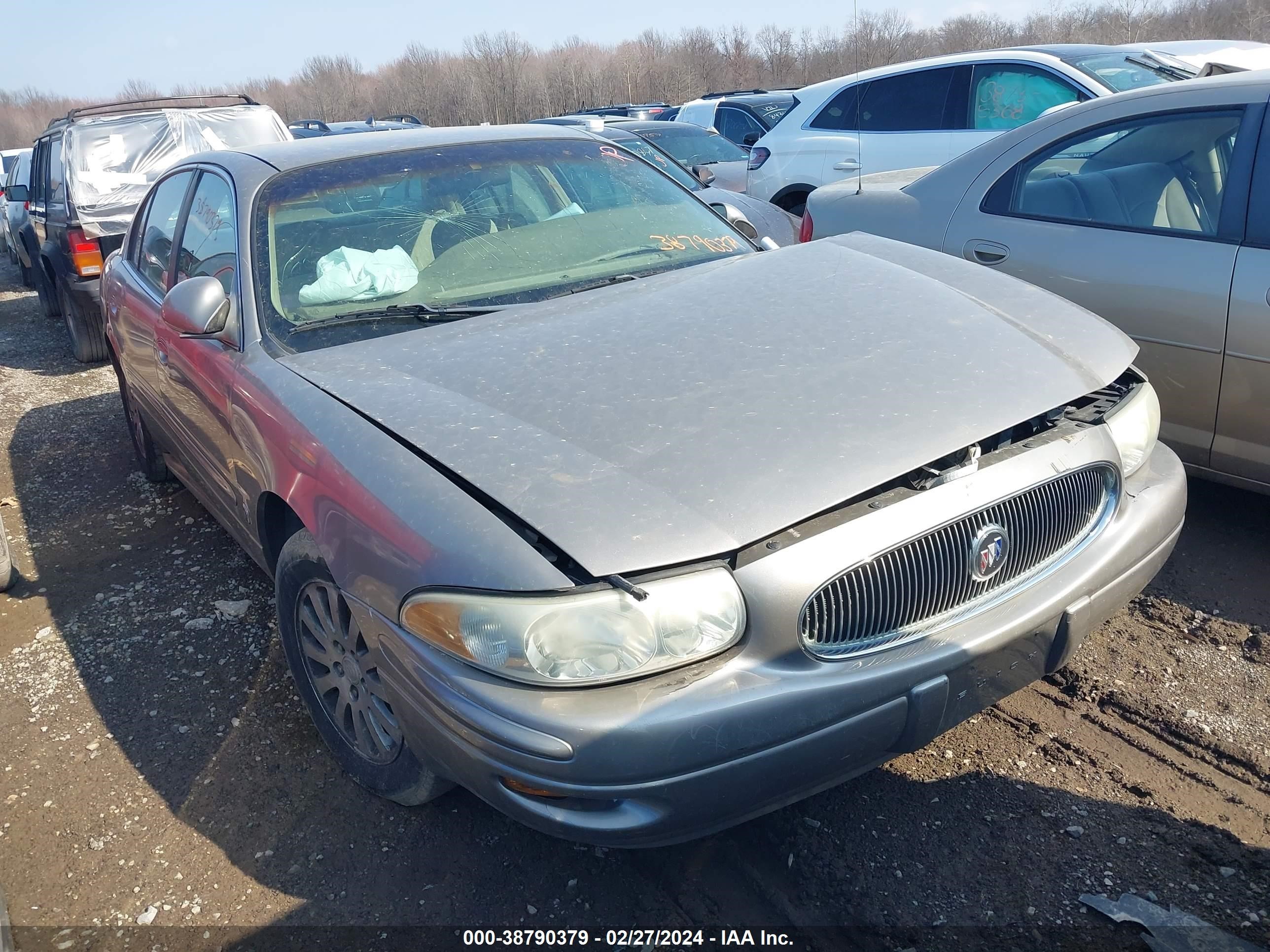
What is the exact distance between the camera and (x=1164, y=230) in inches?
139

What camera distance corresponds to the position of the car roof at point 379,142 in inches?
134

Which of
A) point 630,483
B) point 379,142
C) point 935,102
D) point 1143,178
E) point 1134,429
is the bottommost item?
point 1134,429

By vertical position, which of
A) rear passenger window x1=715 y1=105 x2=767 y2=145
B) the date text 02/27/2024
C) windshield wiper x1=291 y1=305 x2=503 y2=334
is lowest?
the date text 02/27/2024

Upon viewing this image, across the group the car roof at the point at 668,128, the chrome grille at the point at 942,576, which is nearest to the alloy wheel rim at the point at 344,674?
the chrome grille at the point at 942,576

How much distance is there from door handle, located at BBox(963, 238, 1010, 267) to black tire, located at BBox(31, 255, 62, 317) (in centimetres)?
858

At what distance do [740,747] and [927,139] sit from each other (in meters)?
6.55

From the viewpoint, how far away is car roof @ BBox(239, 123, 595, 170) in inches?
134

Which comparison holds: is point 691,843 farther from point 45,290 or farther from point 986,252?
point 45,290

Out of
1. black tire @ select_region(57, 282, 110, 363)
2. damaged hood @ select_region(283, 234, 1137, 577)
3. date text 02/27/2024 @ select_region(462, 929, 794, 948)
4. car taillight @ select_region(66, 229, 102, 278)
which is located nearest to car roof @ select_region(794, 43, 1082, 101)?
damaged hood @ select_region(283, 234, 1137, 577)

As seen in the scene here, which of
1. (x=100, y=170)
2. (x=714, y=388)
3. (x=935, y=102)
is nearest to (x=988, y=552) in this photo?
(x=714, y=388)

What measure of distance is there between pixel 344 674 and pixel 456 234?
4.81 ft

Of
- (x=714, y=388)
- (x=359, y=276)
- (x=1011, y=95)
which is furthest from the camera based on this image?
(x=1011, y=95)

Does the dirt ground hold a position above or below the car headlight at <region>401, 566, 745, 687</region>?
below

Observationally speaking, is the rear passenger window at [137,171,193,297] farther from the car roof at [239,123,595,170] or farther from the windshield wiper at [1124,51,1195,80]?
the windshield wiper at [1124,51,1195,80]
